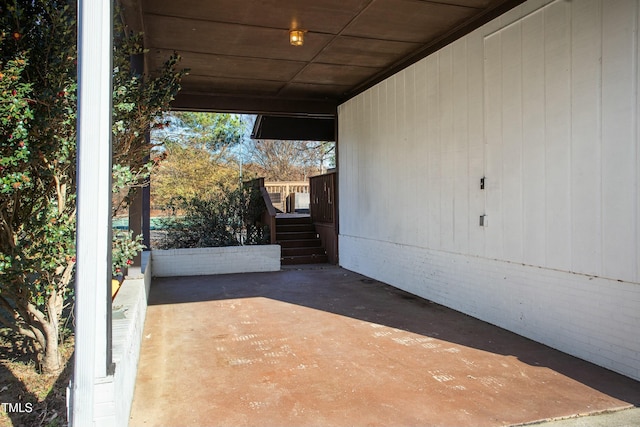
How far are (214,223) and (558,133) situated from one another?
20.3 feet

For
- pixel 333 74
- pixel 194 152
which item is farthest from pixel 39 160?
pixel 194 152

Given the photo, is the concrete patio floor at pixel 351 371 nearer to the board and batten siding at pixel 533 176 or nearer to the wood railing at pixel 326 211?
the board and batten siding at pixel 533 176

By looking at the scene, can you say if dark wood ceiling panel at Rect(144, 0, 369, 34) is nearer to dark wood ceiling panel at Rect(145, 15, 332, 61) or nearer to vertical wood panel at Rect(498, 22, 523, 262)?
dark wood ceiling panel at Rect(145, 15, 332, 61)

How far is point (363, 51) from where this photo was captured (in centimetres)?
611

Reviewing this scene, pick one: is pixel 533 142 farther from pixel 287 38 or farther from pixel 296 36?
pixel 287 38

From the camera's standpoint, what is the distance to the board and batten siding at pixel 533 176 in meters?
3.38

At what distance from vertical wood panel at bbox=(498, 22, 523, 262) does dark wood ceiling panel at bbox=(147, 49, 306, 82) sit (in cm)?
304

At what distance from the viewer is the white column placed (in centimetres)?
191

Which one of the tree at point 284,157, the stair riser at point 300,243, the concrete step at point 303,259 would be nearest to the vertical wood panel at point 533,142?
the concrete step at point 303,259

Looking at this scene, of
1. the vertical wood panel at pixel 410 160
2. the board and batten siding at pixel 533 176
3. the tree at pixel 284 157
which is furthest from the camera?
the tree at pixel 284 157

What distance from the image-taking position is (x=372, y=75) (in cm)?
723

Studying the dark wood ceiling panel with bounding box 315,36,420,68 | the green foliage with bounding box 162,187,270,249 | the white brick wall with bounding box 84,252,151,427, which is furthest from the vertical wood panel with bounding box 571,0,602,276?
the green foliage with bounding box 162,187,270,249

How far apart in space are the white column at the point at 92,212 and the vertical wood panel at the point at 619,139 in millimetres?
3407

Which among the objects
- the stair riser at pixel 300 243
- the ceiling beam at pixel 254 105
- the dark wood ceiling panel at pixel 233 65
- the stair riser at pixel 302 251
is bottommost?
the stair riser at pixel 302 251
